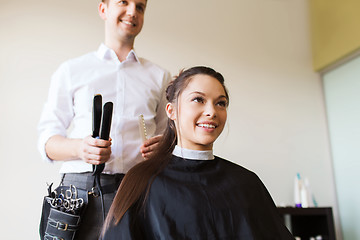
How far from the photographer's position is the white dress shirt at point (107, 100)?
4.17ft

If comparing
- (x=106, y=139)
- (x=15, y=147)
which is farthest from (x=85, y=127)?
(x=15, y=147)

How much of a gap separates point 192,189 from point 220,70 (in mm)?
2086

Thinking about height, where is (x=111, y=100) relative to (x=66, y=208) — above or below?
above

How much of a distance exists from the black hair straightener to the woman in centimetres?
17

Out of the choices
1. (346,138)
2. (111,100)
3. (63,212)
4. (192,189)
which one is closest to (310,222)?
(346,138)

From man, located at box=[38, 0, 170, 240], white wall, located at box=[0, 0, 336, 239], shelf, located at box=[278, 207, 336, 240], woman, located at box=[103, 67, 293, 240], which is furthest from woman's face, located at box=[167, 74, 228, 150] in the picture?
shelf, located at box=[278, 207, 336, 240]

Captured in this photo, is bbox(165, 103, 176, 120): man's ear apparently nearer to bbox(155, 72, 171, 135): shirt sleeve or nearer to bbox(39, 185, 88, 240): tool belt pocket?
bbox(155, 72, 171, 135): shirt sleeve

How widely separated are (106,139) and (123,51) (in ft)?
1.62

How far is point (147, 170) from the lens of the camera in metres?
1.14

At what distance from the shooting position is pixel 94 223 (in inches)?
45.5

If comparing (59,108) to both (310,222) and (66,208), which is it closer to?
(66,208)

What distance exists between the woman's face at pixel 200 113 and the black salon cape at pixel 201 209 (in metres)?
0.08

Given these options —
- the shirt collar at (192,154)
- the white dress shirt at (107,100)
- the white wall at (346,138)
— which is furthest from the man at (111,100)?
the white wall at (346,138)

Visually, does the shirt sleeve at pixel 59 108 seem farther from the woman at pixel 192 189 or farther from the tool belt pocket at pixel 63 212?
the woman at pixel 192 189
